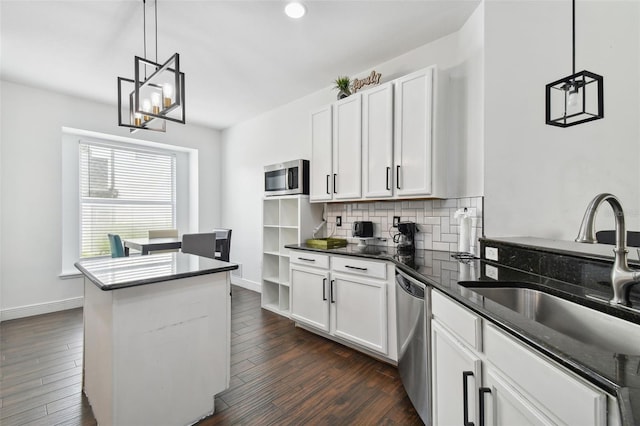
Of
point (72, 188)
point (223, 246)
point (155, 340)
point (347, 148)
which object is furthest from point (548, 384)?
point (72, 188)

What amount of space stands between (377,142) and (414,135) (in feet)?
1.18

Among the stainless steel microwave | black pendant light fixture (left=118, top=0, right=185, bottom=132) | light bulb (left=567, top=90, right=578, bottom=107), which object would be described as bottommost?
the stainless steel microwave

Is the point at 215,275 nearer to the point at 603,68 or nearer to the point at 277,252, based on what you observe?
the point at 277,252

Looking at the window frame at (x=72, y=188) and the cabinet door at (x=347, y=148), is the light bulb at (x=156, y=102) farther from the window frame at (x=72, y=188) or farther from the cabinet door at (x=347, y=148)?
the window frame at (x=72, y=188)

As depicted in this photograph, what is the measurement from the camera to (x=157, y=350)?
5.05ft

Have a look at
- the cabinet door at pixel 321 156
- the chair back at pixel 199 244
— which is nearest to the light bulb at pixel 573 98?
the cabinet door at pixel 321 156

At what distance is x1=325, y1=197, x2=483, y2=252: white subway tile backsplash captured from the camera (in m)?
2.49

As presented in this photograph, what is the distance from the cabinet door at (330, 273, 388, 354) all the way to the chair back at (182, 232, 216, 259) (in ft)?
5.93

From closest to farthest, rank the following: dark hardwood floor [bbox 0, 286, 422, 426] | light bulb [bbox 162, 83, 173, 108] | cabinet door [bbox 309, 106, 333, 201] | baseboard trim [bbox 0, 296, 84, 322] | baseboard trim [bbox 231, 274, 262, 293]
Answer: dark hardwood floor [bbox 0, 286, 422, 426] → light bulb [bbox 162, 83, 173, 108] → cabinet door [bbox 309, 106, 333, 201] → baseboard trim [bbox 0, 296, 84, 322] → baseboard trim [bbox 231, 274, 262, 293]

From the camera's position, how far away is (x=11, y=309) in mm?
3406

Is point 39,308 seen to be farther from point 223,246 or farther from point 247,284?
point 247,284

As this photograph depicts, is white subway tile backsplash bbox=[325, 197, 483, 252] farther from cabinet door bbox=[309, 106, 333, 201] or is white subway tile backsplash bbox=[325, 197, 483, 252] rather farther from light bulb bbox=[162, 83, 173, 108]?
light bulb bbox=[162, 83, 173, 108]

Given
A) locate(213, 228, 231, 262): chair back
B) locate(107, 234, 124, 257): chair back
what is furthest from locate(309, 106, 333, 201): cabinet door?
locate(107, 234, 124, 257): chair back

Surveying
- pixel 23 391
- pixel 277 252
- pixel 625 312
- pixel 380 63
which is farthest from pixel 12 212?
pixel 625 312
